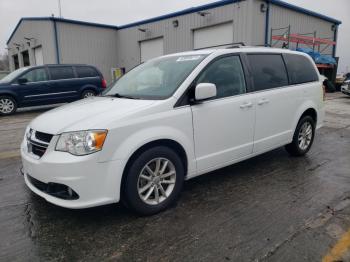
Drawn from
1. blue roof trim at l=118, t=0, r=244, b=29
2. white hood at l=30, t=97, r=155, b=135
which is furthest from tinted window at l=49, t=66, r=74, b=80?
white hood at l=30, t=97, r=155, b=135

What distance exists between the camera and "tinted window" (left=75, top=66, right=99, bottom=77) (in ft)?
38.9

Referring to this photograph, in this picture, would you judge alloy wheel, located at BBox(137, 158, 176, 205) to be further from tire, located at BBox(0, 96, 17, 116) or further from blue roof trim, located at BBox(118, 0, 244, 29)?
blue roof trim, located at BBox(118, 0, 244, 29)

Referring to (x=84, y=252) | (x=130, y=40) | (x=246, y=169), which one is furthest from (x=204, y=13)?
(x=84, y=252)

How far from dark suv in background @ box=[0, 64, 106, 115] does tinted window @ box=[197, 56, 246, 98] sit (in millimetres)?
8934

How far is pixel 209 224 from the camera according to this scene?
2967 millimetres

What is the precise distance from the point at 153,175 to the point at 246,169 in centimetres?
194

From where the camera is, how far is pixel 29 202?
11.5 feet

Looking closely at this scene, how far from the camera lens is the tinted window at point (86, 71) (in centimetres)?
1187

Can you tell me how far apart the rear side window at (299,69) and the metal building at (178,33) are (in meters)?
10.1

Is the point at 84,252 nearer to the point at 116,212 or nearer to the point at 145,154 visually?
the point at 116,212

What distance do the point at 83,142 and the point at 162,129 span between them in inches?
30.9

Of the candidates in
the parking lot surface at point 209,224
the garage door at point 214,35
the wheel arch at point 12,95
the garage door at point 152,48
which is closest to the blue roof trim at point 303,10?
the garage door at point 214,35

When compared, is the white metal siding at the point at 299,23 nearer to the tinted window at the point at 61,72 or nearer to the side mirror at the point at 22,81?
the tinted window at the point at 61,72

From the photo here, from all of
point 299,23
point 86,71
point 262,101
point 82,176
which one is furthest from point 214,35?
point 82,176
